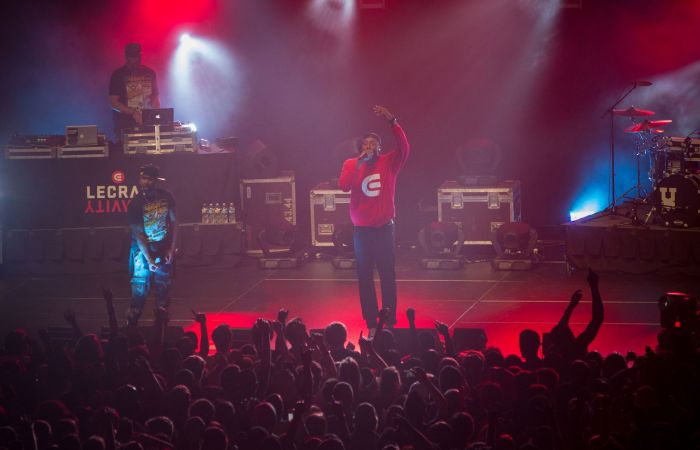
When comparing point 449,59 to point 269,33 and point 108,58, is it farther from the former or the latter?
point 108,58

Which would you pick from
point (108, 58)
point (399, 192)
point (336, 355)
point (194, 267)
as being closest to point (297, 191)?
point (399, 192)

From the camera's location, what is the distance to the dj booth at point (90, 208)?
13648 mm

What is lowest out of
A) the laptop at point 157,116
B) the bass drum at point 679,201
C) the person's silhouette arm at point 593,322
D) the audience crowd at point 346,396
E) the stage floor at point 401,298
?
the stage floor at point 401,298

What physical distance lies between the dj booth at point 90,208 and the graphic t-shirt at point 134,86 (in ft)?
2.50

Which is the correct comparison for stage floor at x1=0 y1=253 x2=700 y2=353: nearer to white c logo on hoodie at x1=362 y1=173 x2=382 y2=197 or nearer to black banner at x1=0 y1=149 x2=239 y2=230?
black banner at x1=0 y1=149 x2=239 y2=230

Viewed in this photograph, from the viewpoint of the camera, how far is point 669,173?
12844mm

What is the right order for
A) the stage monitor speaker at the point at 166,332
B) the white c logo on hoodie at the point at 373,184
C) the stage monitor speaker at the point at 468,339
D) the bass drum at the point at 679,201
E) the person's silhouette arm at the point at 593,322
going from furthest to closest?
the bass drum at the point at 679,201 → the white c logo on hoodie at the point at 373,184 → the stage monitor speaker at the point at 166,332 → the stage monitor speaker at the point at 468,339 → the person's silhouette arm at the point at 593,322

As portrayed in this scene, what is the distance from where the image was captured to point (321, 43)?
50.6 ft

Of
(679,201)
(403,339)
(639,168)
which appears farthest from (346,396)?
(639,168)

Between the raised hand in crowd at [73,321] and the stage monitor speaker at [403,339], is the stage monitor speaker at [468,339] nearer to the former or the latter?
the stage monitor speaker at [403,339]

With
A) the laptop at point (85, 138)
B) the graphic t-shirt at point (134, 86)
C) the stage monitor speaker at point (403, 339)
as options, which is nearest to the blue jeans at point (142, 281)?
the stage monitor speaker at point (403, 339)

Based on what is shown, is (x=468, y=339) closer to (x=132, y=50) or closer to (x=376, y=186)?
(x=376, y=186)

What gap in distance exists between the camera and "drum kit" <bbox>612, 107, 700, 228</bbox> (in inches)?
482

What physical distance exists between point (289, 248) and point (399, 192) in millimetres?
2558
